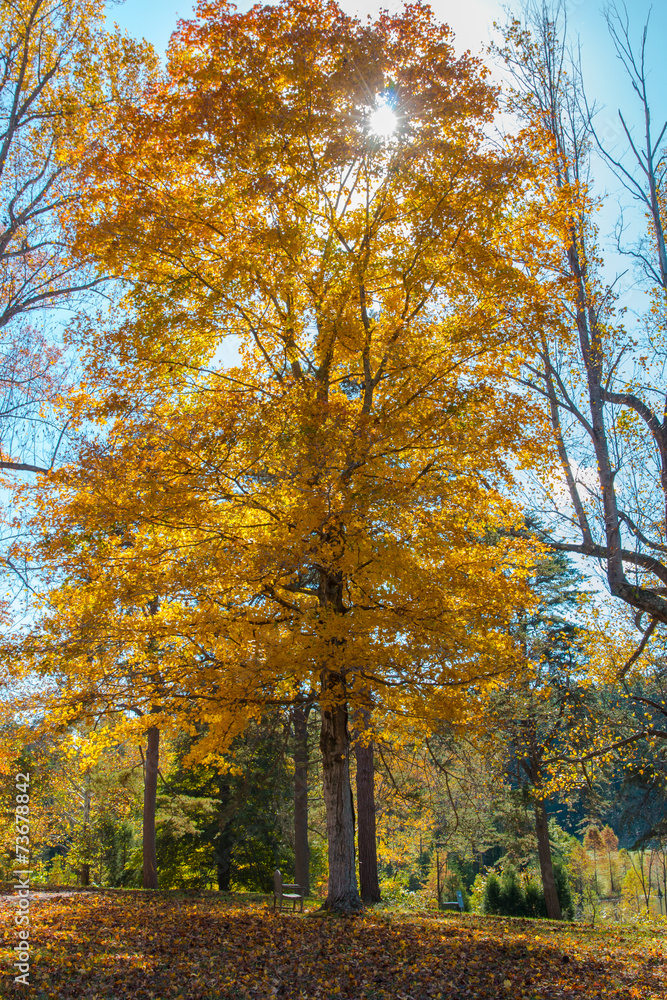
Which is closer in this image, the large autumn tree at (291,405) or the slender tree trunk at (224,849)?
the large autumn tree at (291,405)

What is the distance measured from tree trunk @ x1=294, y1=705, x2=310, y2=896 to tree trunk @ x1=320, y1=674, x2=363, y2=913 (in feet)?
19.4

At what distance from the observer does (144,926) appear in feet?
25.8

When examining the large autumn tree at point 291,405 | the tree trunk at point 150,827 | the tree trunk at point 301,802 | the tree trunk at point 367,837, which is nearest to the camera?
the large autumn tree at point 291,405

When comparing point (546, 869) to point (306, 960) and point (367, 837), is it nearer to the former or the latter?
point (367, 837)

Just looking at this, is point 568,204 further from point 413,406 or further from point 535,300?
point 413,406

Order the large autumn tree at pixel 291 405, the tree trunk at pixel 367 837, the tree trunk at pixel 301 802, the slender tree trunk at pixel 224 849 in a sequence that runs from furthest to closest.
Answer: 1. the slender tree trunk at pixel 224 849
2. the tree trunk at pixel 301 802
3. the tree trunk at pixel 367 837
4. the large autumn tree at pixel 291 405

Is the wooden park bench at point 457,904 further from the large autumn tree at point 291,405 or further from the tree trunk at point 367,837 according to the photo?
the large autumn tree at point 291,405

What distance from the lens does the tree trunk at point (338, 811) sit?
8.80 meters

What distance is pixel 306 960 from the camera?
622cm

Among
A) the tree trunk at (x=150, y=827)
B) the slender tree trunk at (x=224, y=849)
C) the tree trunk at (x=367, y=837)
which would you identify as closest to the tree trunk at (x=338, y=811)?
the tree trunk at (x=367, y=837)

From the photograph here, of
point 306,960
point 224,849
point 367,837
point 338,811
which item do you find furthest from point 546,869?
point 306,960

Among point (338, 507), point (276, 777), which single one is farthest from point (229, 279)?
point (276, 777)

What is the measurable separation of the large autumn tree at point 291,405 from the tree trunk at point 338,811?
86cm

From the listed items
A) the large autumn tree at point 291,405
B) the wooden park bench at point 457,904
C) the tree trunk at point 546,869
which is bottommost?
the wooden park bench at point 457,904
